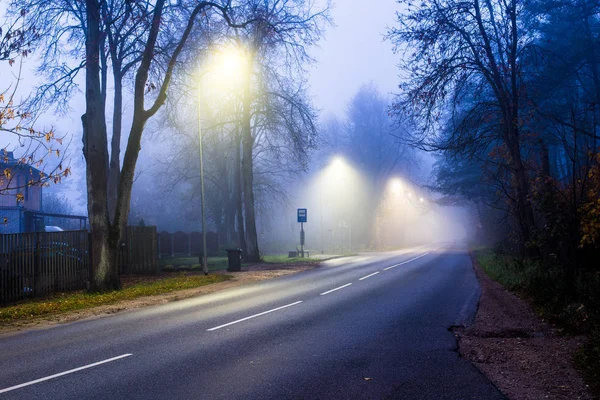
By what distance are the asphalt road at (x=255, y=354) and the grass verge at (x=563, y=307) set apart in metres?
Result: 1.39

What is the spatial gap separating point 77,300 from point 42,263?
263cm

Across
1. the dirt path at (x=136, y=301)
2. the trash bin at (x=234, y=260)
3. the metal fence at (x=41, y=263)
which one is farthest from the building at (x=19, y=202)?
the trash bin at (x=234, y=260)

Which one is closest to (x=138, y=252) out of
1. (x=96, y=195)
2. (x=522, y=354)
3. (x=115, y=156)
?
(x=115, y=156)

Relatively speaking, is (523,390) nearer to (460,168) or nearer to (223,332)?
(223,332)

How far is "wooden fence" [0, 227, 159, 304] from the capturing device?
15.6m

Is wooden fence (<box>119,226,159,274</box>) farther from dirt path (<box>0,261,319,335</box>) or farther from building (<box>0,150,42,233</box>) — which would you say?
building (<box>0,150,42,233</box>)

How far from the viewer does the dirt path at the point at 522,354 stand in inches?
244

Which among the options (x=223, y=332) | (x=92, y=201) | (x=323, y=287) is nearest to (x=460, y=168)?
(x=323, y=287)

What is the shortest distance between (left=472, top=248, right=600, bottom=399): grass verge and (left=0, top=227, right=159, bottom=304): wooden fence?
13982 mm

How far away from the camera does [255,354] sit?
805cm

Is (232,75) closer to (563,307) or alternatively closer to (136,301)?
(136,301)

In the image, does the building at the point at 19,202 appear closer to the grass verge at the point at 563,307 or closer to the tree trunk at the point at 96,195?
the tree trunk at the point at 96,195

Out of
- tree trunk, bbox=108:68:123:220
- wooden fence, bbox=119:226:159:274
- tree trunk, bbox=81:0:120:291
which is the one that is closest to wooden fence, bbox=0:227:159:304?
tree trunk, bbox=81:0:120:291

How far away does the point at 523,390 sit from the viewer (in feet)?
20.2
